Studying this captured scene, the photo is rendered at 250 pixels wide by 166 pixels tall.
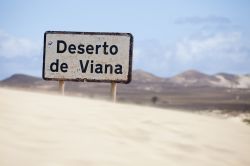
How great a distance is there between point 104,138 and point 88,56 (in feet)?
19.9

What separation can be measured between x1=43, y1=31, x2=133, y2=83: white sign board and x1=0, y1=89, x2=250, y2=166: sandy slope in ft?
12.4

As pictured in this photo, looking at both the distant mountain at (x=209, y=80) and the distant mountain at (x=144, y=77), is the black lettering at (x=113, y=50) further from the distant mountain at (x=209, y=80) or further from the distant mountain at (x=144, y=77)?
the distant mountain at (x=144, y=77)

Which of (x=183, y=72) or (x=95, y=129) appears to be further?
(x=183, y=72)

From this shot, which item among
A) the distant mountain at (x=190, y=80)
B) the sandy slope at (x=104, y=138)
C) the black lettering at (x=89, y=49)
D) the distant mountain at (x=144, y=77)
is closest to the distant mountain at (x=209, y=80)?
the distant mountain at (x=190, y=80)

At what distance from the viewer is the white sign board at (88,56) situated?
10320 millimetres

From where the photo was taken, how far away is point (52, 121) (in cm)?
478

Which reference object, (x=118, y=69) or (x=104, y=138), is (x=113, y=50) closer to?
(x=118, y=69)

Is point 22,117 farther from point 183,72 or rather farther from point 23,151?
point 183,72

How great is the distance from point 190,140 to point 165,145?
0.56 metres

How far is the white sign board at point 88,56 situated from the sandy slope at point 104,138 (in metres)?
3.77

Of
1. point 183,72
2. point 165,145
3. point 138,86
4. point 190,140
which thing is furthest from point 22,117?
point 183,72

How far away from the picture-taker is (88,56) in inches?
411

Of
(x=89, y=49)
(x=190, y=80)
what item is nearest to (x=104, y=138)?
(x=89, y=49)

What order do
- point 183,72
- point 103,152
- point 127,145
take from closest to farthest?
1. point 103,152
2. point 127,145
3. point 183,72
